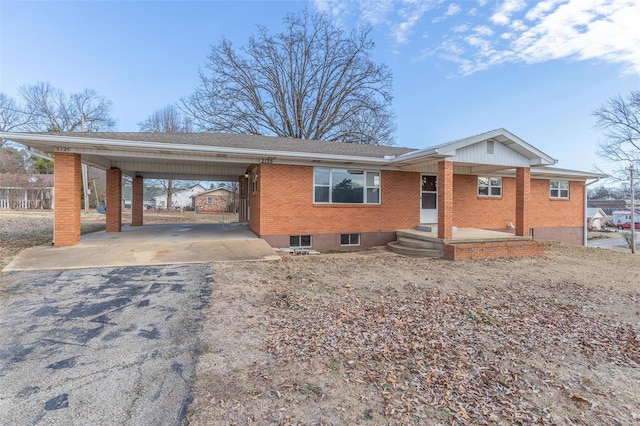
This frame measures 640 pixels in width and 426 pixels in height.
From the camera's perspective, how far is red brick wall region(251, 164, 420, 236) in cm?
988

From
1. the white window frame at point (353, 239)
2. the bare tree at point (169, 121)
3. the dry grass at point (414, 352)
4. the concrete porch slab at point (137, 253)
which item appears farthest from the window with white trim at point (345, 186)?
the bare tree at point (169, 121)

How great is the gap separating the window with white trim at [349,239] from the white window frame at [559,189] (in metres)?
10.6

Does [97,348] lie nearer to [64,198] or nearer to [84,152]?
[64,198]

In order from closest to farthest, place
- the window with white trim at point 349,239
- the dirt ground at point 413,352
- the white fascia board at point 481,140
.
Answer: the dirt ground at point 413,352, the white fascia board at point 481,140, the window with white trim at point 349,239

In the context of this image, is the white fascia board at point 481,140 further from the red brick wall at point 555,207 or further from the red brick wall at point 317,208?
the red brick wall at point 555,207

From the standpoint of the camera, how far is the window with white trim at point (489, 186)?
13.2 metres

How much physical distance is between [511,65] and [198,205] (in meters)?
38.2

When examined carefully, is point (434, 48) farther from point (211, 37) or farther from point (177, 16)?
point (211, 37)

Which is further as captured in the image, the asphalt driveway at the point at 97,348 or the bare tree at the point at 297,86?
the bare tree at the point at 297,86

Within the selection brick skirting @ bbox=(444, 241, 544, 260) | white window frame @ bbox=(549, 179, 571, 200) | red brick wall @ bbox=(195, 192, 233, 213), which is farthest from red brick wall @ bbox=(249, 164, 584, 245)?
red brick wall @ bbox=(195, 192, 233, 213)

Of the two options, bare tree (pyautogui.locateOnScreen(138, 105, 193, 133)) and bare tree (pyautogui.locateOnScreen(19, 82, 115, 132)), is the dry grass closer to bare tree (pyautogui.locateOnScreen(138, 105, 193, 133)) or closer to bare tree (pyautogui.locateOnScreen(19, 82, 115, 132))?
bare tree (pyautogui.locateOnScreen(138, 105, 193, 133))

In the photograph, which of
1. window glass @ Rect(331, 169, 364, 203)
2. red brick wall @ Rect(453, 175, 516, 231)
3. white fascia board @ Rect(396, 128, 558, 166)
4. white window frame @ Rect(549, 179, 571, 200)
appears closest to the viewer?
white fascia board @ Rect(396, 128, 558, 166)

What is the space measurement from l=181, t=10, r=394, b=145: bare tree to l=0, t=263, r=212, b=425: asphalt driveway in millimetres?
21408

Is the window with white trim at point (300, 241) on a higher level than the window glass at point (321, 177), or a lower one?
lower
